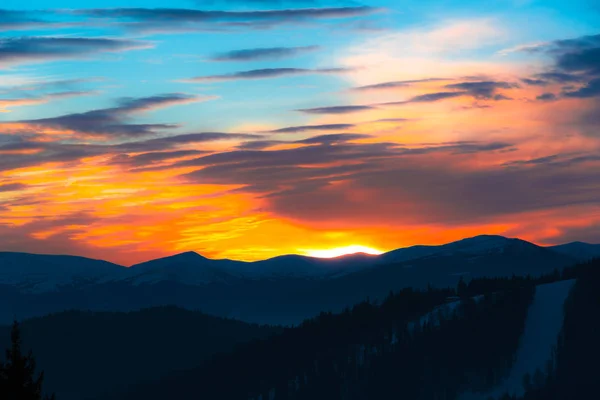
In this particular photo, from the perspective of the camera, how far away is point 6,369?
4325cm

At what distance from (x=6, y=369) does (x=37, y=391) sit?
166 cm

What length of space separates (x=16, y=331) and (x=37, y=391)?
318 cm

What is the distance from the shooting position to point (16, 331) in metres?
44.8

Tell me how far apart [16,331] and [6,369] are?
2128 millimetres

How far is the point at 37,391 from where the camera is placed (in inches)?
1702
